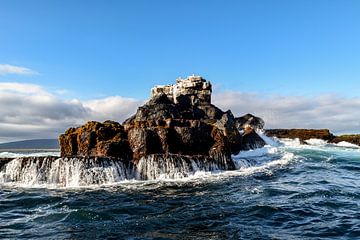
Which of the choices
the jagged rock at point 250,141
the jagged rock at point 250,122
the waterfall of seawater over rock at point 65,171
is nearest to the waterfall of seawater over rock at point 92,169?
the waterfall of seawater over rock at point 65,171

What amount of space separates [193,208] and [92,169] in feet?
37.3

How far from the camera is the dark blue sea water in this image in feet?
41.9

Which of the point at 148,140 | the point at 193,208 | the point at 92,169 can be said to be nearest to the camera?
the point at 193,208

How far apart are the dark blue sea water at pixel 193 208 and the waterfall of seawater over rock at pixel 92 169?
2.84ft

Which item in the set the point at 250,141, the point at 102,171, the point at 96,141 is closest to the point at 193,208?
the point at 102,171

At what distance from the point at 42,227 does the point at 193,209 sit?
650 cm

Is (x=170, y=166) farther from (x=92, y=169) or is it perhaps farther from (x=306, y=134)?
(x=306, y=134)

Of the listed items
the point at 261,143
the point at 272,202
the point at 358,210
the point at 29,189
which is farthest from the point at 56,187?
the point at 261,143

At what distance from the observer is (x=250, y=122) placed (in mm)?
72375

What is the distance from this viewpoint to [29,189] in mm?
22938

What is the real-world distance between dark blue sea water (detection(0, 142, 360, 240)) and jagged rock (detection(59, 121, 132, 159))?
17.2 feet

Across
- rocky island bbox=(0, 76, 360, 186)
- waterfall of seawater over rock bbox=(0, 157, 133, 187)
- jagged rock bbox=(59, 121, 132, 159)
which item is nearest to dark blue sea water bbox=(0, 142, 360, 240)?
waterfall of seawater over rock bbox=(0, 157, 133, 187)

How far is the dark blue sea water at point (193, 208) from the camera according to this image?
1276 cm

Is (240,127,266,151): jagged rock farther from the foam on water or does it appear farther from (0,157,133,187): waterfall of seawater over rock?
(0,157,133,187): waterfall of seawater over rock
